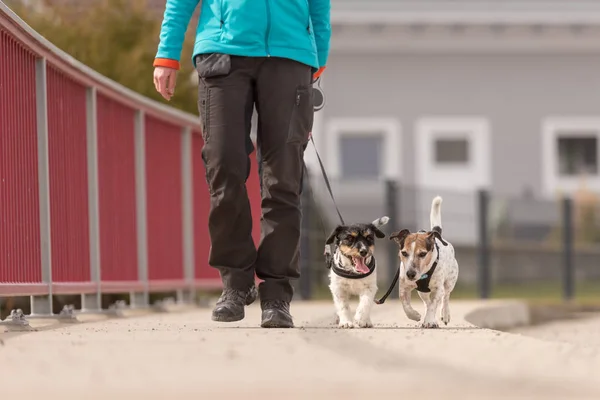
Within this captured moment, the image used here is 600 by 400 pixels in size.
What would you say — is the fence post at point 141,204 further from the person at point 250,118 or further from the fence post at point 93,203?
the person at point 250,118

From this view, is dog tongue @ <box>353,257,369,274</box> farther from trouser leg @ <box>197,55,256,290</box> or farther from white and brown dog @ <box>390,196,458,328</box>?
trouser leg @ <box>197,55,256,290</box>

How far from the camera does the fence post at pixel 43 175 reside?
8.23 meters

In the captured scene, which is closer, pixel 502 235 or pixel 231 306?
pixel 231 306

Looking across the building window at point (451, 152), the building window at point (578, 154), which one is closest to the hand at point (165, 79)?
the building window at point (451, 152)

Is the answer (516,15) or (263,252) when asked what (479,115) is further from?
(263,252)

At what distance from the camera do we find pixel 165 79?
7.00 m

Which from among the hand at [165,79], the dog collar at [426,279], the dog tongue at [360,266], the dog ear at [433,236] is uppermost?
the hand at [165,79]

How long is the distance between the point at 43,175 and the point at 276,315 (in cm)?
205

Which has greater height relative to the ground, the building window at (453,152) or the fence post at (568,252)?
the building window at (453,152)

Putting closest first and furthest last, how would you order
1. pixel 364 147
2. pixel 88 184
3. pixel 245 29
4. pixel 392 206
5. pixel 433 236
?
pixel 245 29
pixel 433 236
pixel 88 184
pixel 392 206
pixel 364 147

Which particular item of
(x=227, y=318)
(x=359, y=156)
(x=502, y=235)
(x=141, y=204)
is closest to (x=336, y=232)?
(x=227, y=318)

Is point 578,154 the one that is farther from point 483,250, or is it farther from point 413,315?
point 413,315

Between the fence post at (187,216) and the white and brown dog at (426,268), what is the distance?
17.3 feet

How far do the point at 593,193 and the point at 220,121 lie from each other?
18.3 metres
